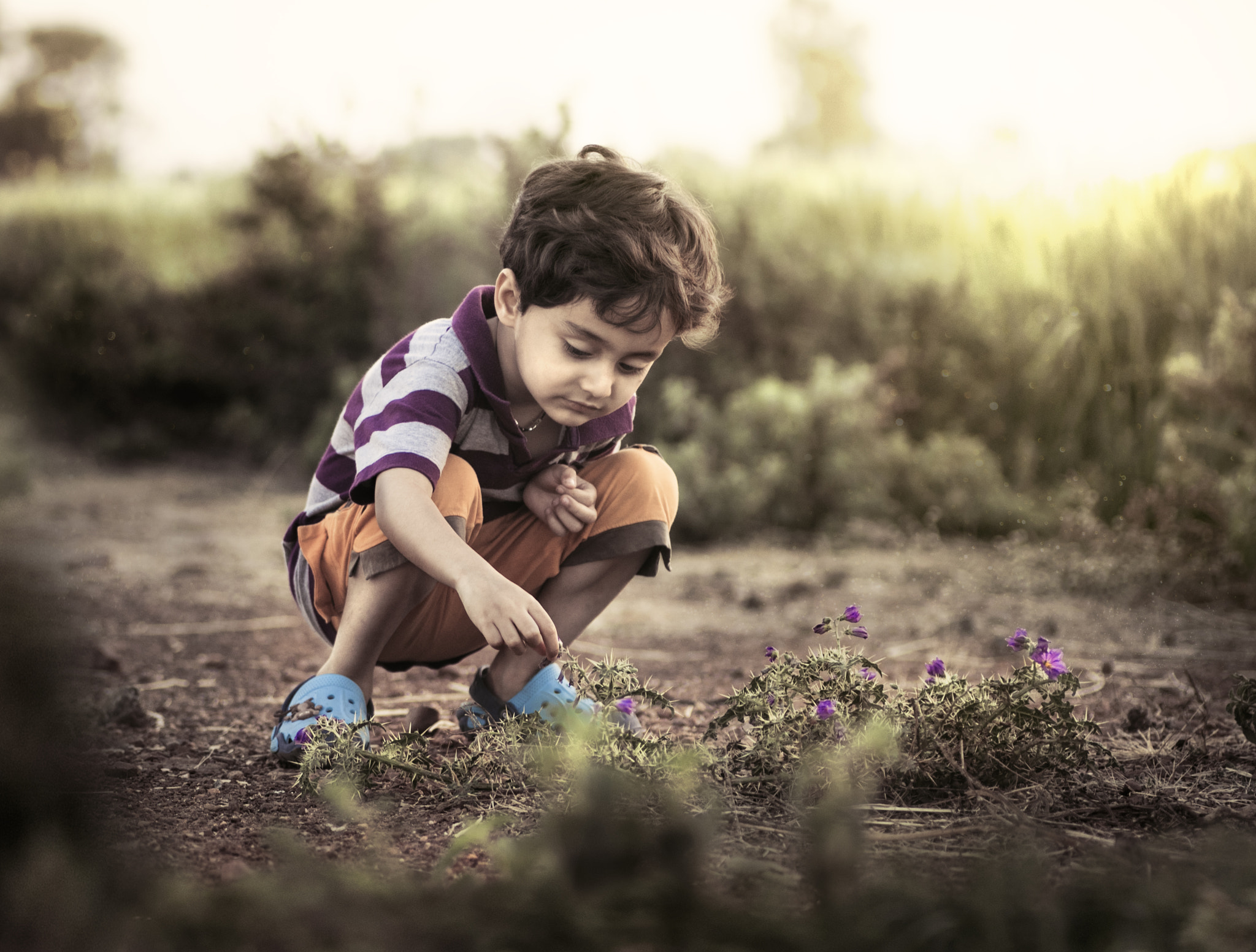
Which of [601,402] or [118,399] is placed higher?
[601,402]

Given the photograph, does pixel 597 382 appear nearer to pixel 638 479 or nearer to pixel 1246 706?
pixel 638 479

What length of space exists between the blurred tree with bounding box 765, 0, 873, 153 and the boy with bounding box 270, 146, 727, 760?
15.6m

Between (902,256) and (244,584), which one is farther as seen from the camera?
(902,256)

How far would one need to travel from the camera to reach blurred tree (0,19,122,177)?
658 inches

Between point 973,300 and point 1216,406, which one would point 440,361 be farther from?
point 973,300

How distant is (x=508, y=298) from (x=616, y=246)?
0.27 m

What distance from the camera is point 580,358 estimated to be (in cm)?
212

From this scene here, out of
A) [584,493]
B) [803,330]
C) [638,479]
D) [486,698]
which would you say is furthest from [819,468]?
[486,698]

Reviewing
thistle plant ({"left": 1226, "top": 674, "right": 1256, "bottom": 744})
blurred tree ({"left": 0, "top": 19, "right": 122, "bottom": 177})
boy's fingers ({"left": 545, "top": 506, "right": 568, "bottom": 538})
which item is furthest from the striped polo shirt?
blurred tree ({"left": 0, "top": 19, "right": 122, "bottom": 177})

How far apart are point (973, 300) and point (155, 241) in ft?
23.9

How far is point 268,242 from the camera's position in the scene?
321 inches

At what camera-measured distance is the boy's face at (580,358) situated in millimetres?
2107

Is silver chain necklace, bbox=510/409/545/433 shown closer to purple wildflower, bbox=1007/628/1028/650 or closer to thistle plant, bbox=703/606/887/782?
thistle plant, bbox=703/606/887/782

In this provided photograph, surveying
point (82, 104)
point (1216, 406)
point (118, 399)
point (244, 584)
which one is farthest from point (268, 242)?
point (82, 104)
